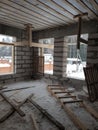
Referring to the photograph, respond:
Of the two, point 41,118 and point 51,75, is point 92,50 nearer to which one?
point 51,75

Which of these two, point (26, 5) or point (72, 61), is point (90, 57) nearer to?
point (26, 5)

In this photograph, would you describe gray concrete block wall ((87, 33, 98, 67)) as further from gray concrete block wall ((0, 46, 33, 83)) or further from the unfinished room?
gray concrete block wall ((0, 46, 33, 83))

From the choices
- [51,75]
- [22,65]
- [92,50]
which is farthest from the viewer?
[22,65]

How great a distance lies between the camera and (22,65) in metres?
5.18

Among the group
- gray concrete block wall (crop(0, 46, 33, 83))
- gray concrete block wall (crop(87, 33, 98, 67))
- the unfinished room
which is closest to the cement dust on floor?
the unfinished room

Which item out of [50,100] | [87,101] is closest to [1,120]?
[50,100]

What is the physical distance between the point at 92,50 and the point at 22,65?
2819mm

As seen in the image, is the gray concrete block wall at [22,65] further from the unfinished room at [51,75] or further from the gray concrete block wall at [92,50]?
the gray concrete block wall at [92,50]

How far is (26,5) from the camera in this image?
269 cm

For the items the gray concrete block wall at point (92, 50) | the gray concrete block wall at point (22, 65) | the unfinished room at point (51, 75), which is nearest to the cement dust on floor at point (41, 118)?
the unfinished room at point (51, 75)

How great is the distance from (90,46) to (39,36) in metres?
2.29

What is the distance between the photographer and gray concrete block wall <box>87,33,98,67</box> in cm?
370

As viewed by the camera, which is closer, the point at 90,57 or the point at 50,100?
the point at 50,100

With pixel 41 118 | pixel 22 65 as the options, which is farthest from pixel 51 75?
pixel 41 118
